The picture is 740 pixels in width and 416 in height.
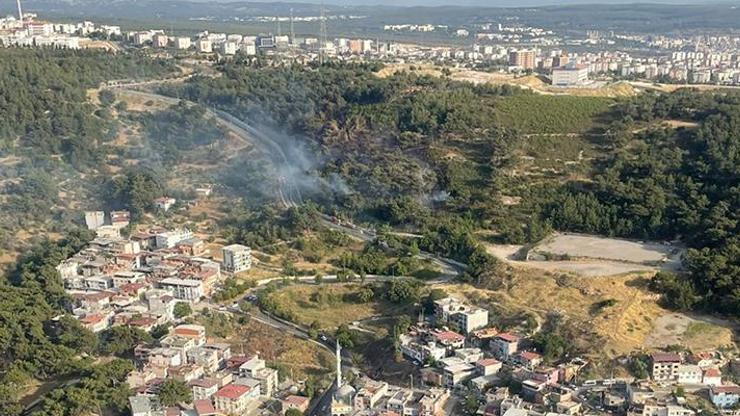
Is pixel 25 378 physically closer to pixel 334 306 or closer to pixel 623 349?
pixel 334 306

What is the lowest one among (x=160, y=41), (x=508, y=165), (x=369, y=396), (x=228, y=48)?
(x=369, y=396)

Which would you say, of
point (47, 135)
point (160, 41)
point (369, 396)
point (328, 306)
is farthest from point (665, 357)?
point (160, 41)

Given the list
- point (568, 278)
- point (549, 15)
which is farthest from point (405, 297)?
point (549, 15)

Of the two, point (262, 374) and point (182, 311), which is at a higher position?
point (182, 311)

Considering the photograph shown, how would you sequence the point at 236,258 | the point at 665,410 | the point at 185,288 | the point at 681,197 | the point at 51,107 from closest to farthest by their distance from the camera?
1. the point at 665,410
2. the point at 185,288
3. the point at 236,258
4. the point at 681,197
5. the point at 51,107

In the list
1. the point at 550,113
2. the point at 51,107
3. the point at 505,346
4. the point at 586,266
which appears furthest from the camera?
the point at 51,107

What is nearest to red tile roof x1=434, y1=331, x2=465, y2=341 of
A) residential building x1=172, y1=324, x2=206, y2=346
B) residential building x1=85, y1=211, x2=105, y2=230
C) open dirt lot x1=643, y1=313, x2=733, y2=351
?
open dirt lot x1=643, y1=313, x2=733, y2=351

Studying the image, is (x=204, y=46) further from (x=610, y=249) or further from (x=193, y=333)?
(x=193, y=333)

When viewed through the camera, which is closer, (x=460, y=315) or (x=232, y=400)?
(x=232, y=400)
